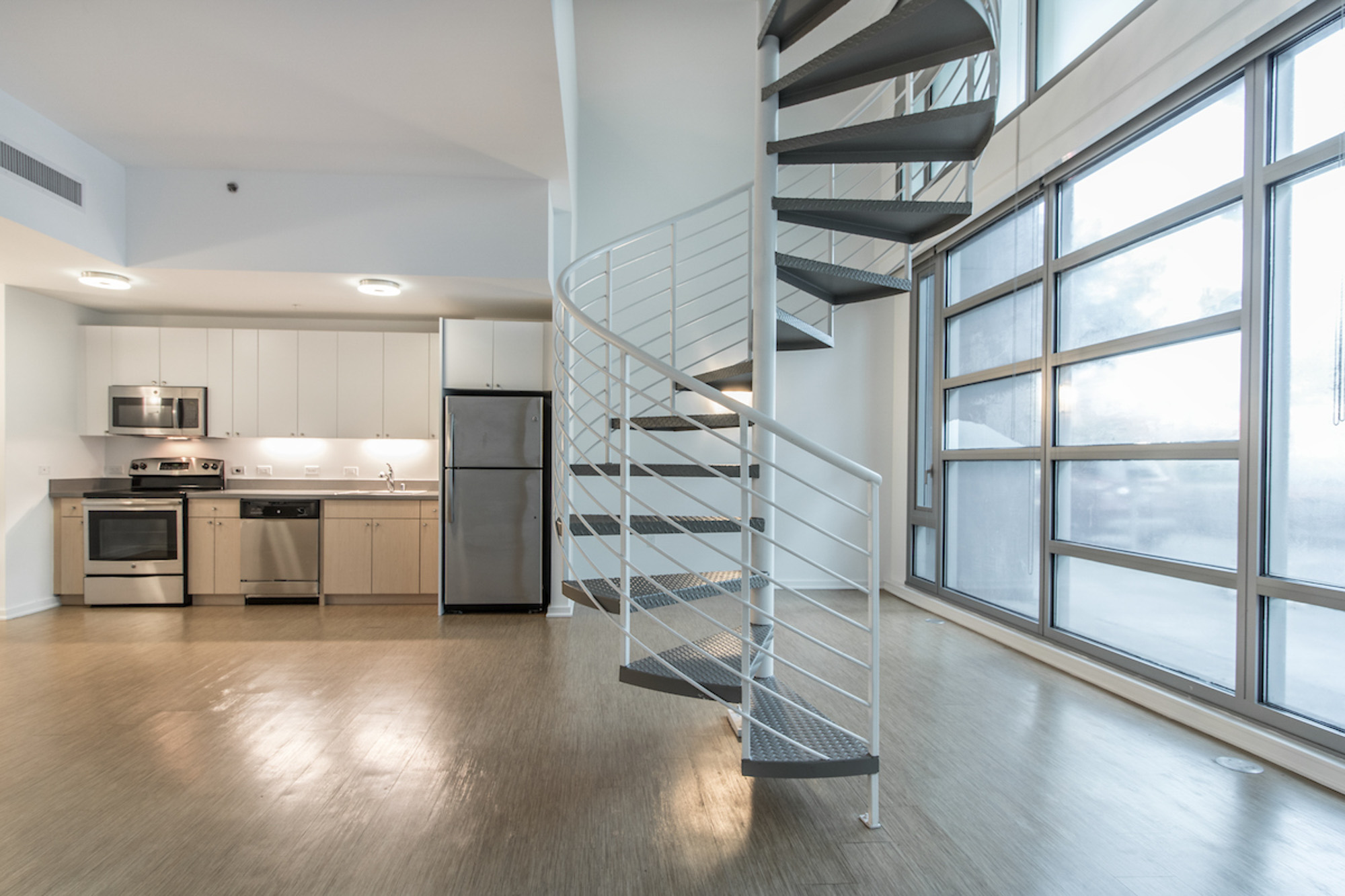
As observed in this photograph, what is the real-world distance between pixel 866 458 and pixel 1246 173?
373 cm

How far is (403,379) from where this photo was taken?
5980mm

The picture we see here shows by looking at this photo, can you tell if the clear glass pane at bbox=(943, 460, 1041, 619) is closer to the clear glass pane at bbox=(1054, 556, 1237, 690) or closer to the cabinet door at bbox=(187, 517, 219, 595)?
the clear glass pane at bbox=(1054, 556, 1237, 690)

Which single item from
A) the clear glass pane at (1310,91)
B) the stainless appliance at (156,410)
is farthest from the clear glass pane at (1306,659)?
the stainless appliance at (156,410)

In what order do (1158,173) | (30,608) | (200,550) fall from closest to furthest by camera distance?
1. (1158,173)
2. (30,608)
3. (200,550)

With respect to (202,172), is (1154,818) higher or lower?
lower

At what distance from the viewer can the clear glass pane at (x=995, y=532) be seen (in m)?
4.42

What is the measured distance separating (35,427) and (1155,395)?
7.60m

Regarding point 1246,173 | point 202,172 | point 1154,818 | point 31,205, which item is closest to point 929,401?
point 1246,173

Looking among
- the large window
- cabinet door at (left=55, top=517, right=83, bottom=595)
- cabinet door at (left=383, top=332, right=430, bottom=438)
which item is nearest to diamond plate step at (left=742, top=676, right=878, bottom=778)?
the large window

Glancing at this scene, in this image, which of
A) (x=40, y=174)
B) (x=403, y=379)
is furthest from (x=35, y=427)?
(x=403, y=379)

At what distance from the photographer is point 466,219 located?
4.85 metres

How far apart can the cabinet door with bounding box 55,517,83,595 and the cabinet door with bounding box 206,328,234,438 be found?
1.16 meters

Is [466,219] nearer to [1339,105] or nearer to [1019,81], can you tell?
[1019,81]

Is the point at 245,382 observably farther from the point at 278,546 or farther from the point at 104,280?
the point at 278,546
